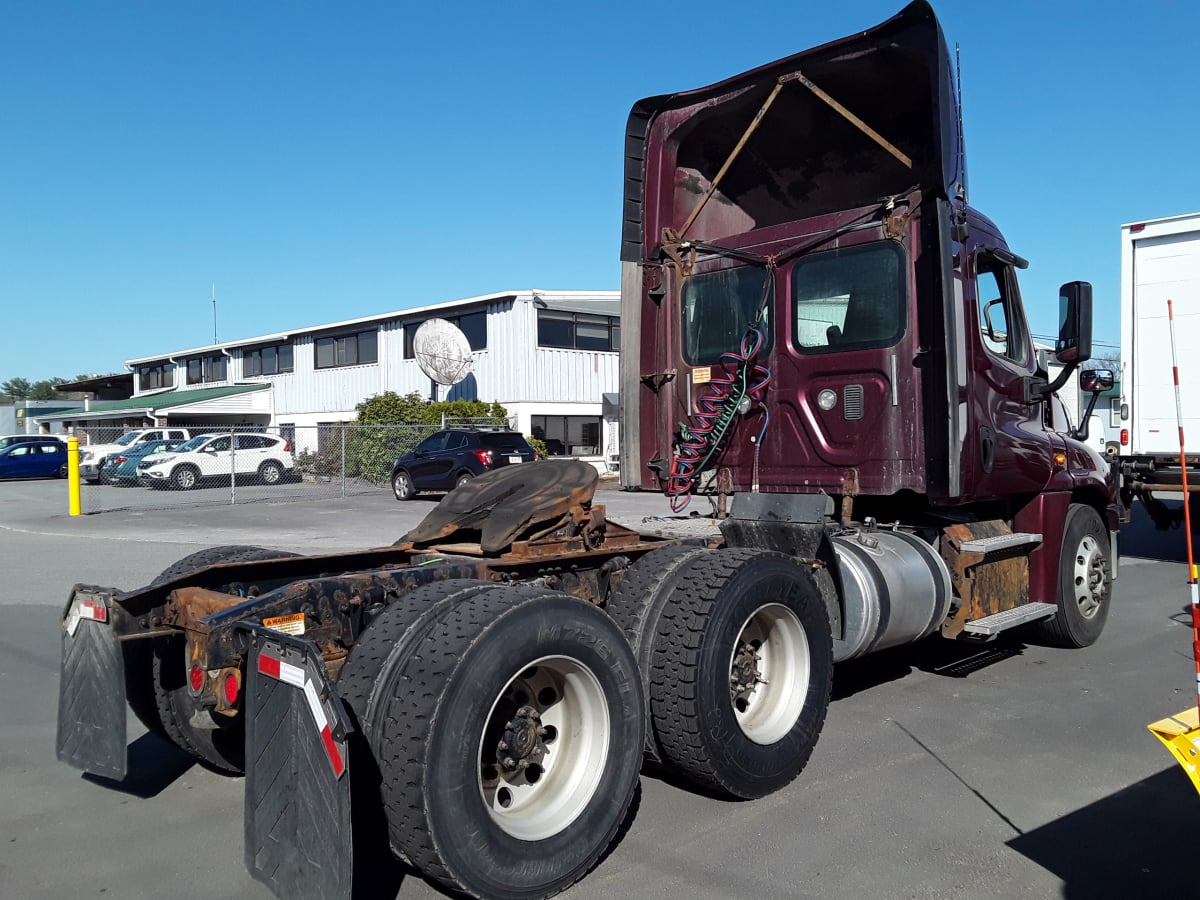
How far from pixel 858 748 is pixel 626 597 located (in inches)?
67.0

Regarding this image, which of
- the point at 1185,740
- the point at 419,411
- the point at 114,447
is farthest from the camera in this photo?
the point at 114,447

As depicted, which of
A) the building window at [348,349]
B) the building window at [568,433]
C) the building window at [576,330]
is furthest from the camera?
the building window at [348,349]

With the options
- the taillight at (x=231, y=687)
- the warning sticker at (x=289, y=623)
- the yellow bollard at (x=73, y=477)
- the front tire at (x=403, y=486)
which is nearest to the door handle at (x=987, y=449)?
the warning sticker at (x=289, y=623)

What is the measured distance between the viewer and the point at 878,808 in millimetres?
4242

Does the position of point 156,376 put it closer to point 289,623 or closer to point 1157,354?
point 1157,354

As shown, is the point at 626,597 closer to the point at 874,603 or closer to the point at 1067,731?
the point at 874,603

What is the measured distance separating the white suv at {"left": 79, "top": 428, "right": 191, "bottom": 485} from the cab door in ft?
91.9

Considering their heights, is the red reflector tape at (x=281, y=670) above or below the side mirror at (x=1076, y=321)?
below

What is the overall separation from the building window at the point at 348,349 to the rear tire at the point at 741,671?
3166 centimetres

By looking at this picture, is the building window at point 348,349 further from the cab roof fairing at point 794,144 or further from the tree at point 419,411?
the cab roof fairing at point 794,144

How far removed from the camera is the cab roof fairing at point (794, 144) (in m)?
5.68

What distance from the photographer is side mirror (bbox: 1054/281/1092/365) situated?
6.16 m

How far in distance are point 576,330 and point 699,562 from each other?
26.7 m

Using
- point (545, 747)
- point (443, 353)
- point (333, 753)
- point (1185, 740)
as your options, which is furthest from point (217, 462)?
point (1185, 740)
